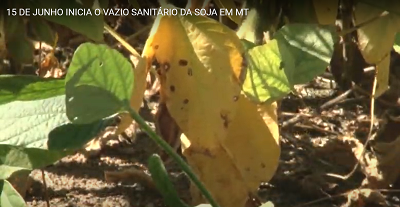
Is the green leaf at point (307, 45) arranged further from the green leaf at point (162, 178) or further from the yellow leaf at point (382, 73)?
the yellow leaf at point (382, 73)

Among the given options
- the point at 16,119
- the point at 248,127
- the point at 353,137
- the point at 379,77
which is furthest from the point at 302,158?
the point at 16,119

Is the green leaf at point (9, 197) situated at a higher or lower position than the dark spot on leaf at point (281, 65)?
lower

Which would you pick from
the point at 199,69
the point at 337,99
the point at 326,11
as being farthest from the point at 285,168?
the point at 199,69

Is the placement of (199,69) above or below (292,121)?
above

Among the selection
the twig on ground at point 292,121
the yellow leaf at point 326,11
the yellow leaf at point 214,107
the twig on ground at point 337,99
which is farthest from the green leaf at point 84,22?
the twig on ground at point 337,99

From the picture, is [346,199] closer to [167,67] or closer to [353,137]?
[353,137]

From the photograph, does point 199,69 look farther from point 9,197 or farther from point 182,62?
point 9,197

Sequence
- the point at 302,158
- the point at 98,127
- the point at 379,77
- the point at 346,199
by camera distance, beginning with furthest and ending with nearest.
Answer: the point at 302,158 → the point at 346,199 → the point at 379,77 → the point at 98,127
